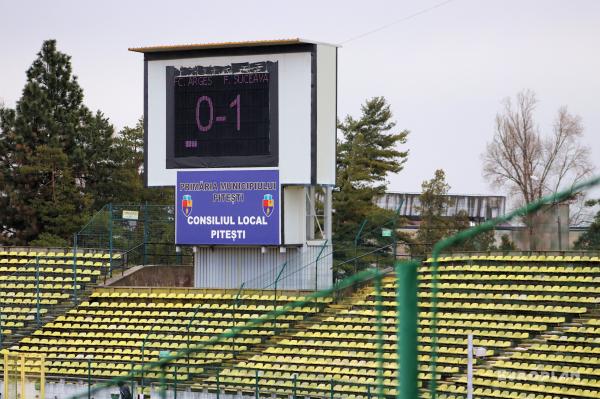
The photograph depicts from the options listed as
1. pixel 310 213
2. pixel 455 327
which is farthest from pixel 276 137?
pixel 455 327

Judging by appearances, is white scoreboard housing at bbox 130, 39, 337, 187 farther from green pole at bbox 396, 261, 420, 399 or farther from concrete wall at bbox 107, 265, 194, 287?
green pole at bbox 396, 261, 420, 399

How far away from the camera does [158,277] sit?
1174 inches

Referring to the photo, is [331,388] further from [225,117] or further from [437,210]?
[437,210]

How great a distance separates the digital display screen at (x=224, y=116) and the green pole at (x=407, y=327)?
2107cm

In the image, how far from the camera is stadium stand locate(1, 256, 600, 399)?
64.0 feet

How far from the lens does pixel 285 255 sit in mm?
26562

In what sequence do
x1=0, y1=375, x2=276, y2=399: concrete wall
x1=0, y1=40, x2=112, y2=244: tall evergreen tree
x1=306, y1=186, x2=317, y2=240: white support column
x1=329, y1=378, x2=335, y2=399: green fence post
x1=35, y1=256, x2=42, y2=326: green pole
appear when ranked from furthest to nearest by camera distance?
x1=0, y1=40, x2=112, y2=244: tall evergreen tree, x1=35, y1=256, x2=42, y2=326: green pole, x1=306, y1=186, x2=317, y2=240: white support column, x1=0, y1=375, x2=276, y2=399: concrete wall, x1=329, y1=378, x2=335, y2=399: green fence post

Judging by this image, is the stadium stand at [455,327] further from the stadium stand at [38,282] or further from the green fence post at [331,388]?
the stadium stand at [38,282]

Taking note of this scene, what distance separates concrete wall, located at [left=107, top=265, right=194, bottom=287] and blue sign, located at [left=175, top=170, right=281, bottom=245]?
289cm

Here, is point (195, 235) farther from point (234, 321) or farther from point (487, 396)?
point (487, 396)

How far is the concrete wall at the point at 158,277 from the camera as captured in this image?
2911 cm

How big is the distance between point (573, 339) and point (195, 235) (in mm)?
9913

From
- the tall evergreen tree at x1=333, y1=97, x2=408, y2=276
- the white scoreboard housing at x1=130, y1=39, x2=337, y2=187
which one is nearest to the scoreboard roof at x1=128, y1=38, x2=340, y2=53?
the white scoreboard housing at x1=130, y1=39, x2=337, y2=187

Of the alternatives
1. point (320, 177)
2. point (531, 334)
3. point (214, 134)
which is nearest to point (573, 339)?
point (531, 334)
